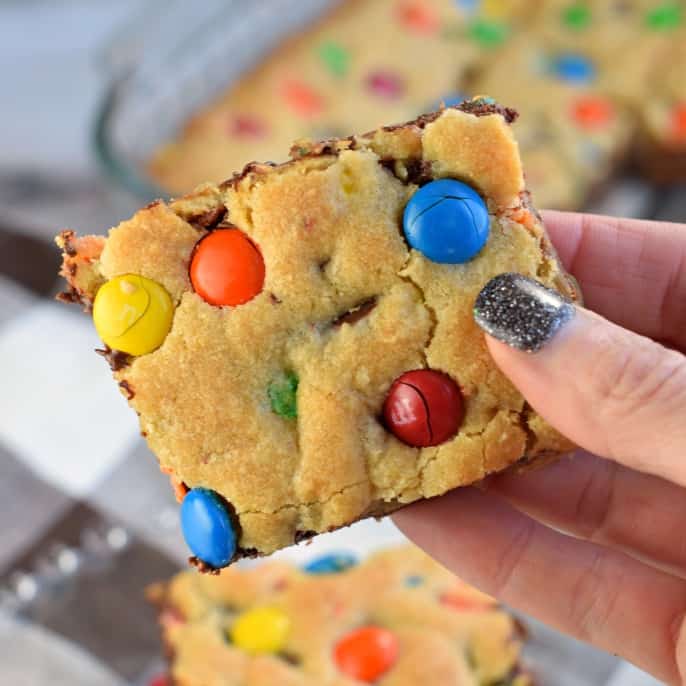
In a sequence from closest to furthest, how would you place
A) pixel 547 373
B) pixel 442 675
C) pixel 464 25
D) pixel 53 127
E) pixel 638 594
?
1. pixel 547 373
2. pixel 638 594
3. pixel 442 675
4. pixel 53 127
5. pixel 464 25

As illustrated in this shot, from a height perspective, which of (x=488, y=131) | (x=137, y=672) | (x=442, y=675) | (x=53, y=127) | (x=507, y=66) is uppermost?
(x=507, y=66)

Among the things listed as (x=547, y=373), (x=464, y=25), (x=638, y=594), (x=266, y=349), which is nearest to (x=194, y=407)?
(x=266, y=349)

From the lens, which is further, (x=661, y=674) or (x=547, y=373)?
(x=661, y=674)

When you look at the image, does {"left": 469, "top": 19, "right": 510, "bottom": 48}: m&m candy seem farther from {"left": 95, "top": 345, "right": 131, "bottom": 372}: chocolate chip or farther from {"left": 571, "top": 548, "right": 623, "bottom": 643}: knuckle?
{"left": 95, "top": 345, "right": 131, "bottom": 372}: chocolate chip

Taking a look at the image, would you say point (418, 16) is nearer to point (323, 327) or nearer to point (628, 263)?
point (628, 263)

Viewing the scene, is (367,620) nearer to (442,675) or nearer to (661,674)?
(442,675)

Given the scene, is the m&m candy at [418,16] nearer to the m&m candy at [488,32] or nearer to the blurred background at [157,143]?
the blurred background at [157,143]

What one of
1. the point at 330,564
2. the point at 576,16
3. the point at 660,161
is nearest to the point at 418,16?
the point at 576,16
